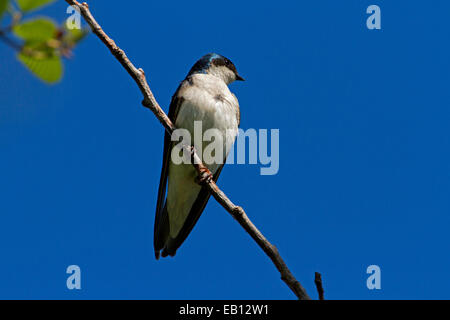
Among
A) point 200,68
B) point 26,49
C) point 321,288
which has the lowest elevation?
point 321,288

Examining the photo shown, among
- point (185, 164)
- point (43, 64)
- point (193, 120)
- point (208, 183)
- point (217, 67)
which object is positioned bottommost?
point (43, 64)

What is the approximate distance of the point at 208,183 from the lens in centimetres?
457

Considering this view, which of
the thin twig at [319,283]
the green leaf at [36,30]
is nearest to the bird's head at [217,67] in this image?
the thin twig at [319,283]

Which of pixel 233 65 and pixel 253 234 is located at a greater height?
pixel 233 65

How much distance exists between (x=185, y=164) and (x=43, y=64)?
247 inches

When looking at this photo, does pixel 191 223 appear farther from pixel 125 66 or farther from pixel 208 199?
pixel 125 66

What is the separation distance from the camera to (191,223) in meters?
7.34

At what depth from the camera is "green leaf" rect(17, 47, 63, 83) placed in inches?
33.9

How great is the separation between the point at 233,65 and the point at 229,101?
1755 mm

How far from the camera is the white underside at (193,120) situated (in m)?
6.77

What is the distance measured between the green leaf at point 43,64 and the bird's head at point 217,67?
7.24m

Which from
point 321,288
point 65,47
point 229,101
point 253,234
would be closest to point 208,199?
point 229,101

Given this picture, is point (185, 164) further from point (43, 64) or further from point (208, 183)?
point (43, 64)

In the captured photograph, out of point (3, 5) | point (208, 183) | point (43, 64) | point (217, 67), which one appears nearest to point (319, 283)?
point (208, 183)
